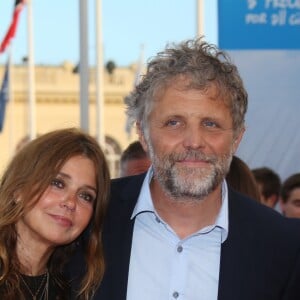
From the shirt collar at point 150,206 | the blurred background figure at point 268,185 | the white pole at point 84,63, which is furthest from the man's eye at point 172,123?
the white pole at point 84,63

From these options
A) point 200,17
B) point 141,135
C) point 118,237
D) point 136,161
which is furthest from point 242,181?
point 200,17

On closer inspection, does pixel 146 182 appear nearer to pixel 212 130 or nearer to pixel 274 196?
pixel 212 130

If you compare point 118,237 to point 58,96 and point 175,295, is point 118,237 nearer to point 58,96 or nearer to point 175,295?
point 175,295

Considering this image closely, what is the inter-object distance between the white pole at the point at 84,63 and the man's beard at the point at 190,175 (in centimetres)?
664

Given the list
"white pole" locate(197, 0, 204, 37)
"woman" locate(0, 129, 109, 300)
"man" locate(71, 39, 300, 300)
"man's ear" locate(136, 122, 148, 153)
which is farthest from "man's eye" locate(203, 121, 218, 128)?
"white pole" locate(197, 0, 204, 37)

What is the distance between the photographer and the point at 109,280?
323cm

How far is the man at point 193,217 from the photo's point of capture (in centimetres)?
318

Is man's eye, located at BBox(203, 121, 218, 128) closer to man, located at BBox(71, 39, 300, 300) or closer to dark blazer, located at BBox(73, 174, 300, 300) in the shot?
man, located at BBox(71, 39, 300, 300)

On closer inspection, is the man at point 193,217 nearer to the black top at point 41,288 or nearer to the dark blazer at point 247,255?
the dark blazer at point 247,255

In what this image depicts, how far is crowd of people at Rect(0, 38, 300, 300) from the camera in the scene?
317 cm

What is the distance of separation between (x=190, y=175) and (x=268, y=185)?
311cm

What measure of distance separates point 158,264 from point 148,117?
0.61 meters

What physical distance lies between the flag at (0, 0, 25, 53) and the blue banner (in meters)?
7.11

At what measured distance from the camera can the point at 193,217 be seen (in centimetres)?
332
